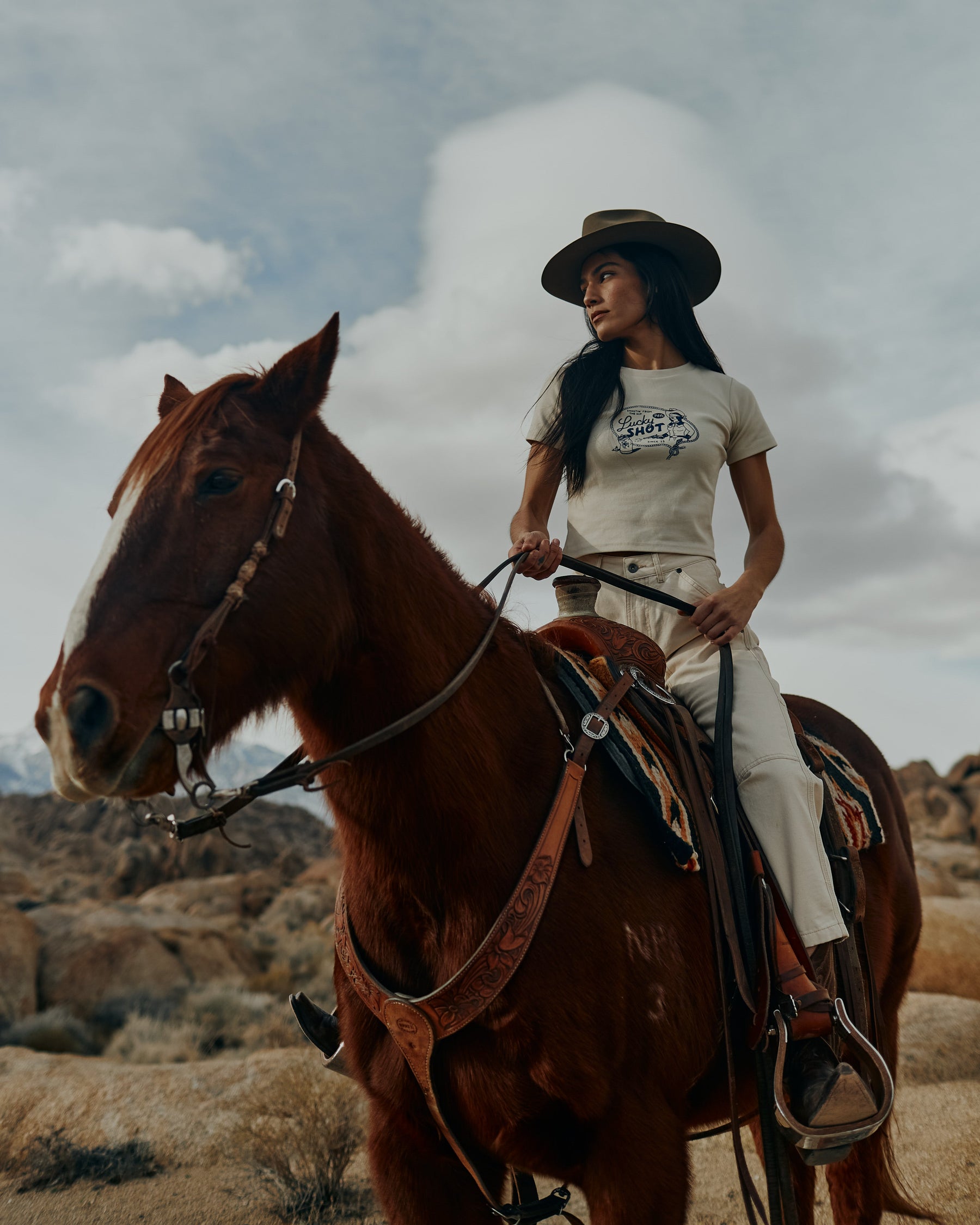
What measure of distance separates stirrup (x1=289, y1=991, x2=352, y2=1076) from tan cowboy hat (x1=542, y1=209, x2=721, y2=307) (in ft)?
10.0

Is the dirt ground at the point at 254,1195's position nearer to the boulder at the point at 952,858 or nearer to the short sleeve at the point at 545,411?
the short sleeve at the point at 545,411

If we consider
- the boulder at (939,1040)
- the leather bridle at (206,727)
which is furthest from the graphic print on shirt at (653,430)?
the boulder at (939,1040)

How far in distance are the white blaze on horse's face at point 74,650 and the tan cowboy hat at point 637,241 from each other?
2.45 m

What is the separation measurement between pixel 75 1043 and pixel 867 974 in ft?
31.7

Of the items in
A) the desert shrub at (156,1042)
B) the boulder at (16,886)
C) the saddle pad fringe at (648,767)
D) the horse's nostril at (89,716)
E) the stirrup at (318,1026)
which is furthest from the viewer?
the boulder at (16,886)

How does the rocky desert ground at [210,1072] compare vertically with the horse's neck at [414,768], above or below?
below

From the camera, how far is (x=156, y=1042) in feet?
33.4

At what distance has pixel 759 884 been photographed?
2857 millimetres

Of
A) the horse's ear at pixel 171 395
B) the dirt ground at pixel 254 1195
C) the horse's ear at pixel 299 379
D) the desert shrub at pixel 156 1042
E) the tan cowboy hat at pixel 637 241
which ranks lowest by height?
the dirt ground at pixel 254 1195

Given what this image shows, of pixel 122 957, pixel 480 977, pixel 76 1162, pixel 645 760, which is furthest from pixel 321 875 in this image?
pixel 480 977

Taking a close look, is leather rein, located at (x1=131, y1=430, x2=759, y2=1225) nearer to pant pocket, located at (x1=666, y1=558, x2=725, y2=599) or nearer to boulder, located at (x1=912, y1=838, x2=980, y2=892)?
pant pocket, located at (x1=666, y1=558, x2=725, y2=599)

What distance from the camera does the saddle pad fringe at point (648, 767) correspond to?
8.53ft

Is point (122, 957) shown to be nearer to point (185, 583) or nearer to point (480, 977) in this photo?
point (480, 977)

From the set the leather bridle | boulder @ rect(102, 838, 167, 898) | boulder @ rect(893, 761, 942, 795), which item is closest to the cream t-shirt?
the leather bridle
